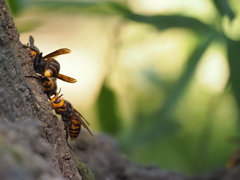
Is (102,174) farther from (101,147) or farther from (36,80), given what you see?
(36,80)

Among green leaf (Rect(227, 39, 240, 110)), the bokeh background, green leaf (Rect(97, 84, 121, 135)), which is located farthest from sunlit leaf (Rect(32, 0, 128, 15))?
green leaf (Rect(227, 39, 240, 110))

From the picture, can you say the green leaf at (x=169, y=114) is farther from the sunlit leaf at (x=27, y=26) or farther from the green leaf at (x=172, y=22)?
the sunlit leaf at (x=27, y=26)

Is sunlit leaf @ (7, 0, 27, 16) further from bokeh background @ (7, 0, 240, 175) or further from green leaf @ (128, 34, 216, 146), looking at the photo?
green leaf @ (128, 34, 216, 146)

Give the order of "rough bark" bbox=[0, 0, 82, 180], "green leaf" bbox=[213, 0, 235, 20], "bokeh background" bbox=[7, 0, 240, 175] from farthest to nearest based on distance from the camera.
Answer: "bokeh background" bbox=[7, 0, 240, 175] < "green leaf" bbox=[213, 0, 235, 20] < "rough bark" bbox=[0, 0, 82, 180]

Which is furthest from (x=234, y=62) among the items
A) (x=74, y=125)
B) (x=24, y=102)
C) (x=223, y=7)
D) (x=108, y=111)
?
(x=24, y=102)

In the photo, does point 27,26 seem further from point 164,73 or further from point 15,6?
point 164,73

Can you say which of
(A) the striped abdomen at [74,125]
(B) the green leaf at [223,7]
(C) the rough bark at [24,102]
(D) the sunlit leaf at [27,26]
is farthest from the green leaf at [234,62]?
(C) the rough bark at [24,102]
